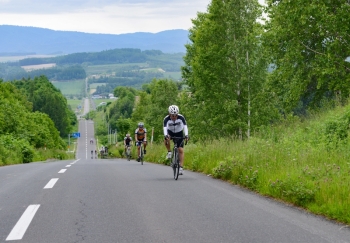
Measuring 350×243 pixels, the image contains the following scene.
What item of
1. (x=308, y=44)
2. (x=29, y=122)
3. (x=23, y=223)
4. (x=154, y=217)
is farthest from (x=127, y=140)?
(x=29, y=122)

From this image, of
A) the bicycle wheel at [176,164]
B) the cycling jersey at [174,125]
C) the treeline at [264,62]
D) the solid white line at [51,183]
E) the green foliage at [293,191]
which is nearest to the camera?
the green foliage at [293,191]

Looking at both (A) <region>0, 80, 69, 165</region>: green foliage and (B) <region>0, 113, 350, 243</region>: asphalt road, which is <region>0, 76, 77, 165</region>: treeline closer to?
(A) <region>0, 80, 69, 165</region>: green foliage

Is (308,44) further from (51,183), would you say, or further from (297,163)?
(51,183)

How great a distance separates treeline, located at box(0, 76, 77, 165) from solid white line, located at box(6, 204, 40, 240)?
21.8 m

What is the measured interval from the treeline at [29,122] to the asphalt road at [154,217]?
67.6 ft

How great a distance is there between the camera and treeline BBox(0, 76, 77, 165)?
3897 cm

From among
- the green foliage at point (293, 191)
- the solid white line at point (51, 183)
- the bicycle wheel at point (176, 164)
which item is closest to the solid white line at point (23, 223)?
the solid white line at point (51, 183)

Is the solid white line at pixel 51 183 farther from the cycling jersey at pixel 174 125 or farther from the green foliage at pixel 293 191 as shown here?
the green foliage at pixel 293 191

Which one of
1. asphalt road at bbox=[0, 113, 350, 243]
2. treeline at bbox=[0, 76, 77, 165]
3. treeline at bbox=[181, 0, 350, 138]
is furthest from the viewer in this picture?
treeline at bbox=[0, 76, 77, 165]

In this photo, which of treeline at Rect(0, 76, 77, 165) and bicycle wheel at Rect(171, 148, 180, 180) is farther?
treeline at Rect(0, 76, 77, 165)

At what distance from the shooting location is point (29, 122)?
214 ft

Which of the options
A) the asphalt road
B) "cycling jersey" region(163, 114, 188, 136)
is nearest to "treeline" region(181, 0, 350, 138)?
"cycling jersey" region(163, 114, 188, 136)

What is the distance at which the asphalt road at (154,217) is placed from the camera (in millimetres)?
6309

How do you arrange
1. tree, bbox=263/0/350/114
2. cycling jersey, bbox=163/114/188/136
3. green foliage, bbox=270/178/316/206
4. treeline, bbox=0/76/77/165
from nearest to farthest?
green foliage, bbox=270/178/316/206 < cycling jersey, bbox=163/114/188/136 < tree, bbox=263/0/350/114 < treeline, bbox=0/76/77/165
